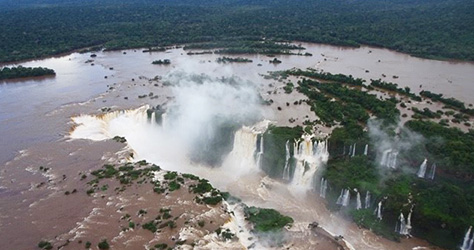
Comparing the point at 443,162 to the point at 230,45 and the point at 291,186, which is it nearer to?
the point at 291,186

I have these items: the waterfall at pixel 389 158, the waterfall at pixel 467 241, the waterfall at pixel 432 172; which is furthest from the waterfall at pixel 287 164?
the waterfall at pixel 467 241

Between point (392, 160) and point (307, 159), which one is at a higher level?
Answer: point (392, 160)

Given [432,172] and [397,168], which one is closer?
[432,172]

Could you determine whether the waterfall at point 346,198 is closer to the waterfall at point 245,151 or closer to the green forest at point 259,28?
the waterfall at point 245,151

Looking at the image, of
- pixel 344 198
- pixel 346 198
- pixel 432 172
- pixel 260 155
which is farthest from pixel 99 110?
pixel 432 172

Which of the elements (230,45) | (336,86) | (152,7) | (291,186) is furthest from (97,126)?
(152,7)

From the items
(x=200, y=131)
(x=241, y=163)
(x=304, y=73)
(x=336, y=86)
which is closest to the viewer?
(x=241, y=163)

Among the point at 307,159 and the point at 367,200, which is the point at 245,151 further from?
the point at 367,200
